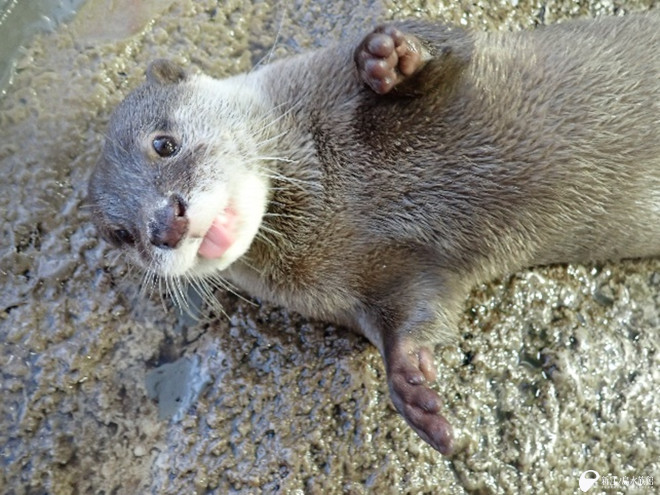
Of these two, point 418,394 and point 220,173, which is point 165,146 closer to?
point 220,173

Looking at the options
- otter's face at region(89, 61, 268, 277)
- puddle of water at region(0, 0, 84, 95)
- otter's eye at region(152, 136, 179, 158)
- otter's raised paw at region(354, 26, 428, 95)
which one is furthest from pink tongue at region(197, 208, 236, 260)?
puddle of water at region(0, 0, 84, 95)

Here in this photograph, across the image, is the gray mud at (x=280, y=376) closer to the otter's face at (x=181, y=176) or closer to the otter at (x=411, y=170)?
the otter at (x=411, y=170)

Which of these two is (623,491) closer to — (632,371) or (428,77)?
(632,371)

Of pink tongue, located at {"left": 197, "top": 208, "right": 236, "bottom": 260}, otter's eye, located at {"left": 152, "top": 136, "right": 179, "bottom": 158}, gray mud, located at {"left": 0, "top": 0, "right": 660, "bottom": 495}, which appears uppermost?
otter's eye, located at {"left": 152, "top": 136, "right": 179, "bottom": 158}

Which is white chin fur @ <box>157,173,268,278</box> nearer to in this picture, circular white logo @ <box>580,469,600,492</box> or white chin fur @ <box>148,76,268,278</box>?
white chin fur @ <box>148,76,268,278</box>

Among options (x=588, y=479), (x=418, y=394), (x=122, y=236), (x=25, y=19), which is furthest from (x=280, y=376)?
(x=25, y=19)

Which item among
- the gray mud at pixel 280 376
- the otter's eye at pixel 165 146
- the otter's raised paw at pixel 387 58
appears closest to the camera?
the otter's raised paw at pixel 387 58

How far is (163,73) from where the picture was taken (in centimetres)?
219

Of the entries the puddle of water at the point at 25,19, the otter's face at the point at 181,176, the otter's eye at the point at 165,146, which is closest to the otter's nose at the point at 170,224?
the otter's face at the point at 181,176

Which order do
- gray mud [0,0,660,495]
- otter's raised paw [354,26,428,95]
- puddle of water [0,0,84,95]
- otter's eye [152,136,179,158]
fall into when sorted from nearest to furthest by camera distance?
otter's raised paw [354,26,428,95], otter's eye [152,136,179,158], gray mud [0,0,660,495], puddle of water [0,0,84,95]

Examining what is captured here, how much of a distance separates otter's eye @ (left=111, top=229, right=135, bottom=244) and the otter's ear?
51 cm

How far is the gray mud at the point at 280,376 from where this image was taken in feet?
6.98

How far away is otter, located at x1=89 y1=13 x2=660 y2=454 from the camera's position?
1.89 metres

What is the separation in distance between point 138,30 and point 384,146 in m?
1.28
